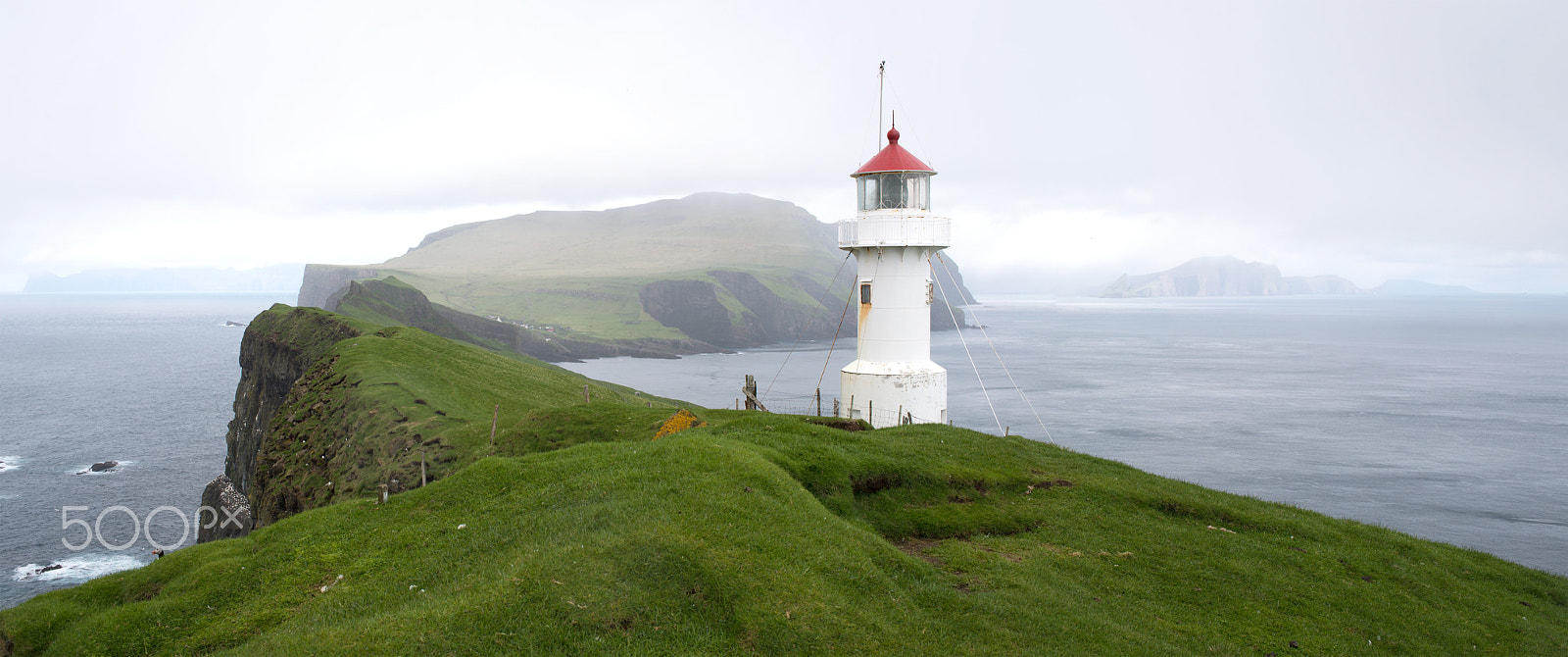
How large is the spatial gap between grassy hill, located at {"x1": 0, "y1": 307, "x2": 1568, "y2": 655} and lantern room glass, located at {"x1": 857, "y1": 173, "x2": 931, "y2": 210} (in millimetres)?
9940

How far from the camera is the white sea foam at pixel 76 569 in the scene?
39656 mm

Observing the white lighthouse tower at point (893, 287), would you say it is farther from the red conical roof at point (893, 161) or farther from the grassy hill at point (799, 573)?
the grassy hill at point (799, 573)

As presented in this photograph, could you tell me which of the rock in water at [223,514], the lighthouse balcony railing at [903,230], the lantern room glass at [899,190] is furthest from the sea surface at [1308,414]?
the rock in water at [223,514]

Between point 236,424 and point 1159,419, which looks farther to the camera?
point 1159,419

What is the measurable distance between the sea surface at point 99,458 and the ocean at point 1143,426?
24cm

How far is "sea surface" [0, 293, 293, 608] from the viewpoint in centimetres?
4407

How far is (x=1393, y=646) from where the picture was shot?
39.0ft

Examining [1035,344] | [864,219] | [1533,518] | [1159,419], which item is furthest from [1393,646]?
[1035,344]

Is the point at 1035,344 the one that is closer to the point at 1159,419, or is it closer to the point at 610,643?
the point at 1159,419

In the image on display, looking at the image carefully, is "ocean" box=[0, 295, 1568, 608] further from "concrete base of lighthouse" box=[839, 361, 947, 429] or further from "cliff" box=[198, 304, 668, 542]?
"concrete base of lighthouse" box=[839, 361, 947, 429]

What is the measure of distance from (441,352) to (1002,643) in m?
34.4

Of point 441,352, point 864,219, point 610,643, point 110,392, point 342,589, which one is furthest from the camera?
point 110,392

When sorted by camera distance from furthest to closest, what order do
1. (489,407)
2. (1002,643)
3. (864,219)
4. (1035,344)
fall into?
(1035,344) < (489,407) < (864,219) < (1002,643)

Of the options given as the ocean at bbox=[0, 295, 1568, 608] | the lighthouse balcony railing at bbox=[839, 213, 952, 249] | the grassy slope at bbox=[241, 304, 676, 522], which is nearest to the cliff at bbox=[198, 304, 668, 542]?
the grassy slope at bbox=[241, 304, 676, 522]
